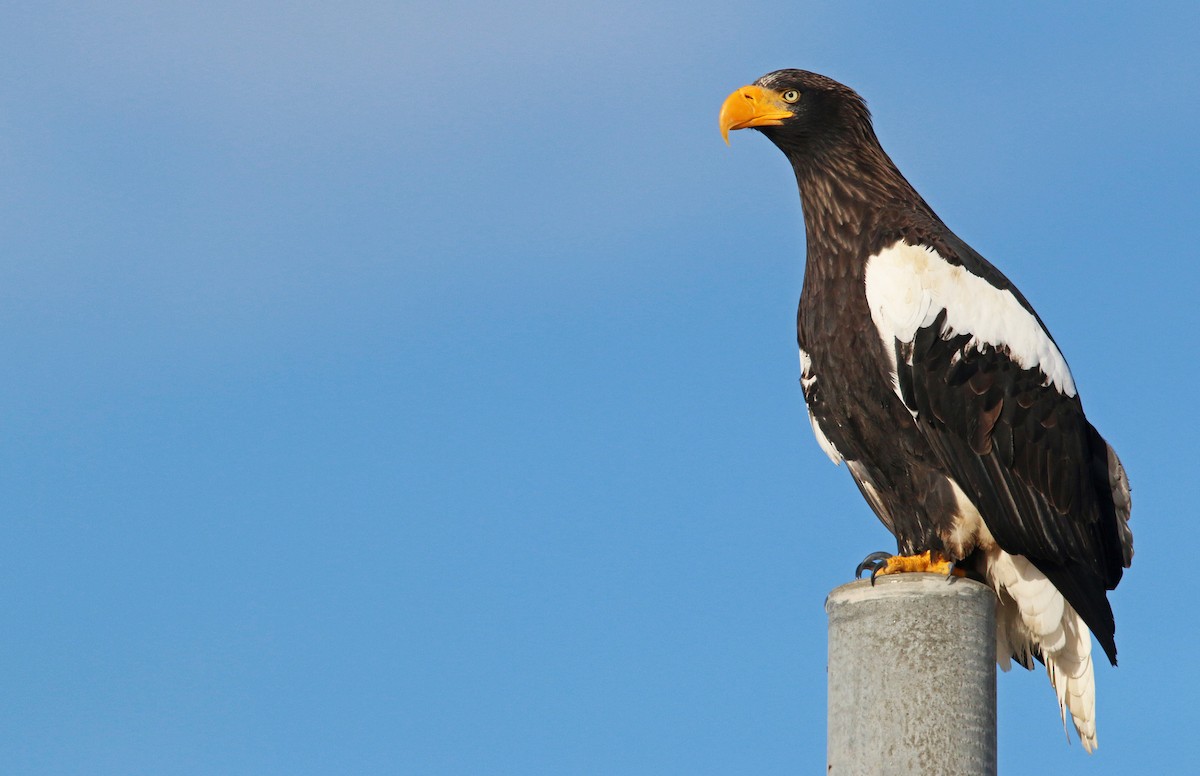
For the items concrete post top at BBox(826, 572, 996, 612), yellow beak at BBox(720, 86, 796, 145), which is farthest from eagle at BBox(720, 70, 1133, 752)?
concrete post top at BBox(826, 572, 996, 612)

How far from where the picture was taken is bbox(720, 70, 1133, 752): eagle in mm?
6730

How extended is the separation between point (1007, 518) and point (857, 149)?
2068 mm

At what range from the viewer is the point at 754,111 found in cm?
766

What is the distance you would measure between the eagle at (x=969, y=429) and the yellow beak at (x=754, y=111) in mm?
713

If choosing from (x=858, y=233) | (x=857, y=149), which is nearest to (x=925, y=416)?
(x=858, y=233)

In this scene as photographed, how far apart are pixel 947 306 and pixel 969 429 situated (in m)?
0.57

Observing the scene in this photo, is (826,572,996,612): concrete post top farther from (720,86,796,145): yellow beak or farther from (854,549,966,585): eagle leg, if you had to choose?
(720,86,796,145): yellow beak

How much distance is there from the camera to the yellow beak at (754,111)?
25.1 ft

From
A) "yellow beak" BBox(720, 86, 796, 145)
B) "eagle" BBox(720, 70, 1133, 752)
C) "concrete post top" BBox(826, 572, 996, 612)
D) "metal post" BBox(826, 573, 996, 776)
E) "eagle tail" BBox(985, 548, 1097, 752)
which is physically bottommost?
"metal post" BBox(826, 573, 996, 776)

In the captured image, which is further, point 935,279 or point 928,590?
point 935,279

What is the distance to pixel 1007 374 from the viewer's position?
6918 mm

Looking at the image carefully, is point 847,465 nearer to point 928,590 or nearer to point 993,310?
point 993,310

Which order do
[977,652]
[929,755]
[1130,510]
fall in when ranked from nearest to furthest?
1. [929,755]
2. [977,652]
3. [1130,510]

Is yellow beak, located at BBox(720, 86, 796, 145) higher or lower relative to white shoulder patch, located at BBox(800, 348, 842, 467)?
higher
